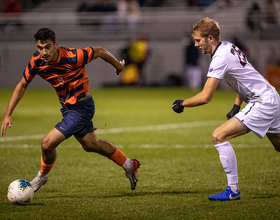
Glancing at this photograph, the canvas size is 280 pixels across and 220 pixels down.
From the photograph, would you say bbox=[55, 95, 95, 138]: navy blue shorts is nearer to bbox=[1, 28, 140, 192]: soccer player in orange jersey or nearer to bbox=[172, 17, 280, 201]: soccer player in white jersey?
bbox=[1, 28, 140, 192]: soccer player in orange jersey

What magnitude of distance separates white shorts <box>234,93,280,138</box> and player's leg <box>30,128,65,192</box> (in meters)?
2.15

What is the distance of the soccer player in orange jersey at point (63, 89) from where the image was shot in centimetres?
522

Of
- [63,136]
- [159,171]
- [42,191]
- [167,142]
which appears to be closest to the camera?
[63,136]

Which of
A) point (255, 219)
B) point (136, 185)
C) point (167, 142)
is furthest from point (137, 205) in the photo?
point (167, 142)

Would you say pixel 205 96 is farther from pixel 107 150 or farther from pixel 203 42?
pixel 107 150

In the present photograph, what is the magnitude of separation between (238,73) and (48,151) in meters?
2.47

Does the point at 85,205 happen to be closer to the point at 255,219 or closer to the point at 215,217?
the point at 215,217

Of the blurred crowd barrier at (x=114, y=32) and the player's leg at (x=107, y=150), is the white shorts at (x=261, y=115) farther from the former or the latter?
the blurred crowd barrier at (x=114, y=32)

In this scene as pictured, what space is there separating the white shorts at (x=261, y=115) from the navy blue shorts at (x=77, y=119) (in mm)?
1853

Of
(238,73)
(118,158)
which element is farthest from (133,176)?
(238,73)

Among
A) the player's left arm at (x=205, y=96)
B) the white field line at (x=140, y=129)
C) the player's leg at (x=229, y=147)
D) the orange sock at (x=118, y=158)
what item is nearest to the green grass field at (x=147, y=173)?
the white field line at (x=140, y=129)

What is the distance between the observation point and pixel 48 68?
537 centimetres

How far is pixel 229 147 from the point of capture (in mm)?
5039

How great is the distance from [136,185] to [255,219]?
2015 millimetres
